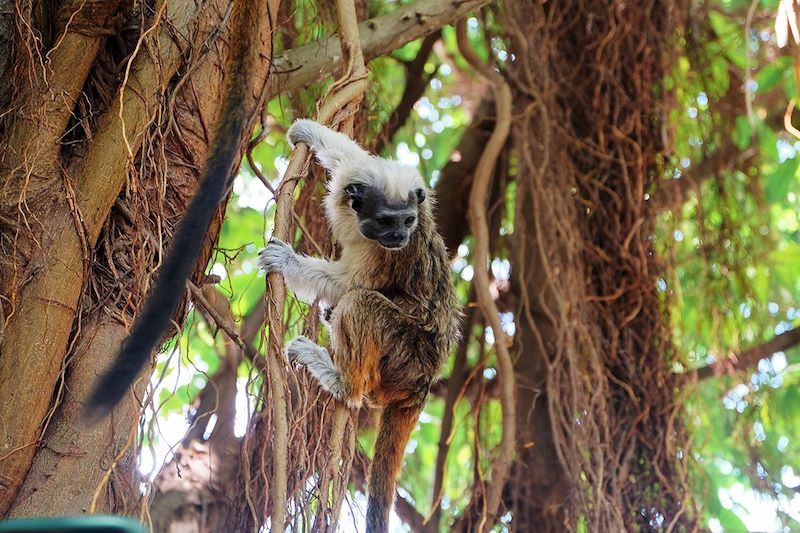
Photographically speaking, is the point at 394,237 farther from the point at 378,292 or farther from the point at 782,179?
the point at 782,179

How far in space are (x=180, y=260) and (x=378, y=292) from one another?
1.86 m

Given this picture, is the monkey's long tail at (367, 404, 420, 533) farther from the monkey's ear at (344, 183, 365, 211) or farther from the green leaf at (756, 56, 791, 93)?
the green leaf at (756, 56, 791, 93)

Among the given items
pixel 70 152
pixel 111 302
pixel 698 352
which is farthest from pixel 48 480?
pixel 698 352

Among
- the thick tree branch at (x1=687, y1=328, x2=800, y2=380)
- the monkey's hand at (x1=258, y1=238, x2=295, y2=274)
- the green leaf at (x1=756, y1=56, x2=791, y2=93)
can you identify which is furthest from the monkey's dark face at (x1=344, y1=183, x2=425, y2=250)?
the green leaf at (x1=756, y1=56, x2=791, y2=93)

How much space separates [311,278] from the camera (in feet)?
13.3

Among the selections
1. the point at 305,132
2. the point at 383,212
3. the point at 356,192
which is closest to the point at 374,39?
the point at 305,132

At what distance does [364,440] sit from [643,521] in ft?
6.08

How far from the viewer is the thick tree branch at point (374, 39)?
16.1ft

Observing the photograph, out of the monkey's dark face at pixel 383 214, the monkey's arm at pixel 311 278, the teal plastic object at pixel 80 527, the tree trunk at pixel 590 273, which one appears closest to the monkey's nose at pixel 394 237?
the monkey's dark face at pixel 383 214

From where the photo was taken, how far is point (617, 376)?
19.6 feet

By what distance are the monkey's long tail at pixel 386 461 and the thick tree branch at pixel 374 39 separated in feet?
6.17

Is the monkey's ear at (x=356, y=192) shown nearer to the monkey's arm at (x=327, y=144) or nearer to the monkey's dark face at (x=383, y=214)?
the monkey's dark face at (x=383, y=214)

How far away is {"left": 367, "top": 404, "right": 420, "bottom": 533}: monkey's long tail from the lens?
3.82 metres

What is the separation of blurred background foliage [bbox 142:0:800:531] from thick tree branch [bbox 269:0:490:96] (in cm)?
48
